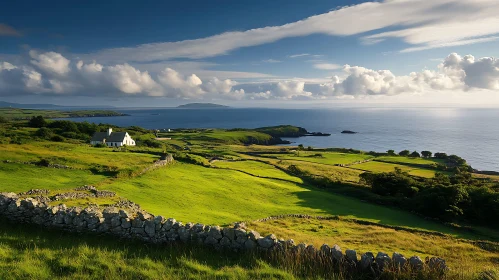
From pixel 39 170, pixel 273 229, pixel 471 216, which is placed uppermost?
pixel 39 170

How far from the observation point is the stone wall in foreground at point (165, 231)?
36.8ft

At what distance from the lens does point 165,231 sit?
13586mm

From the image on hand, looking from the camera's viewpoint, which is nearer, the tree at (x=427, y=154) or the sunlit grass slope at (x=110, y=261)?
the sunlit grass slope at (x=110, y=261)

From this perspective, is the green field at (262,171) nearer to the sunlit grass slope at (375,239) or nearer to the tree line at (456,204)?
the tree line at (456,204)

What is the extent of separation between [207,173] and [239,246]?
3822cm

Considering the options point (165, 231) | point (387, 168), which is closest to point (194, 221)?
point (165, 231)

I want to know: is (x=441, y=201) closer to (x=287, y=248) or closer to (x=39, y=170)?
(x=287, y=248)

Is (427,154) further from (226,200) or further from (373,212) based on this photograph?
(226,200)

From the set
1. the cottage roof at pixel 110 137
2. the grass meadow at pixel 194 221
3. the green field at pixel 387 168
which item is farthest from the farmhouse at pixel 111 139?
the green field at pixel 387 168

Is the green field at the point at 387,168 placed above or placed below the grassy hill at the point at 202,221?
below

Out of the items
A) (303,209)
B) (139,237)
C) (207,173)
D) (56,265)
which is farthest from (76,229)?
(207,173)

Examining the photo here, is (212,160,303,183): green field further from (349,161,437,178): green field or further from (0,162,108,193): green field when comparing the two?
(349,161,437,178): green field

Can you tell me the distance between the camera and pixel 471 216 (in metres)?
44.4

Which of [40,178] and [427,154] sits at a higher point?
[40,178]
